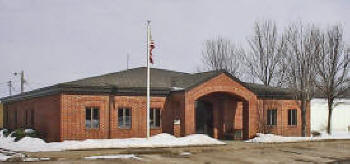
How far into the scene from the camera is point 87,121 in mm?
27766

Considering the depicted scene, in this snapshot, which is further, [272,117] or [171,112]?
[272,117]

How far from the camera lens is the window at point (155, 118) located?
29922mm

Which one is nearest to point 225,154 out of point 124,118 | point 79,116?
point 124,118

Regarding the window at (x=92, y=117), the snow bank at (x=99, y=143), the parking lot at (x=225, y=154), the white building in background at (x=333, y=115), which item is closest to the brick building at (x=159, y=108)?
the window at (x=92, y=117)

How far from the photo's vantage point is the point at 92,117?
27.9 m

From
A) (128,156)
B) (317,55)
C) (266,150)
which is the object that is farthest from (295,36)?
(128,156)

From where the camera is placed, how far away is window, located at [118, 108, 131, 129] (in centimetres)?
2891

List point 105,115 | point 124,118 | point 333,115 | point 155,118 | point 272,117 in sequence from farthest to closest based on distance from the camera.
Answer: point 333,115
point 272,117
point 155,118
point 124,118
point 105,115

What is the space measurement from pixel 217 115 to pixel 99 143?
35.3 feet

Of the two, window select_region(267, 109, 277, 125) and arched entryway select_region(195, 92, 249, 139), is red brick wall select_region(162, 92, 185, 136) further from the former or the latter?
window select_region(267, 109, 277, 125)

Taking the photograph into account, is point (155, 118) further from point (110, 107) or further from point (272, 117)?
point (272, 117)

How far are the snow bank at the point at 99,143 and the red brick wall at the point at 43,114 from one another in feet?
5.39

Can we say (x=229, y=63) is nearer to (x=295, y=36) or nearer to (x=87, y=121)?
(x=295, y=36)

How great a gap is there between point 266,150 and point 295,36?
48.0 ft
